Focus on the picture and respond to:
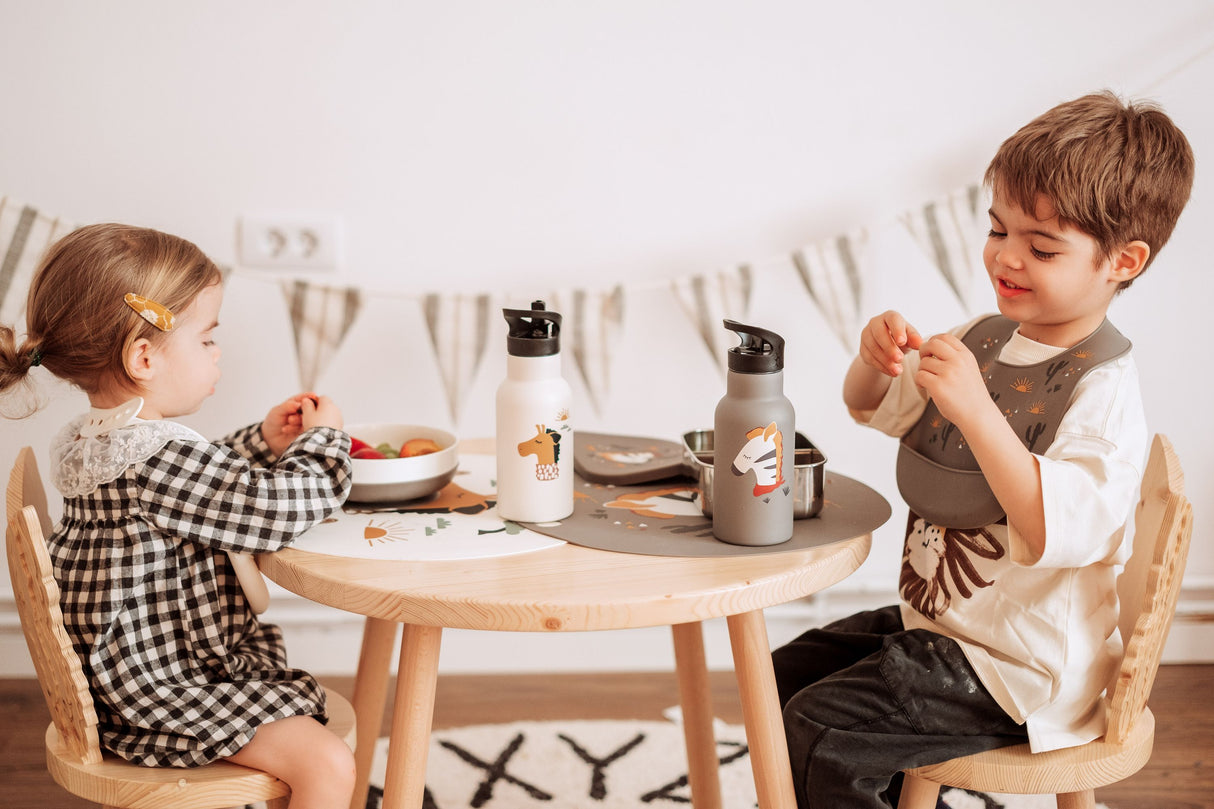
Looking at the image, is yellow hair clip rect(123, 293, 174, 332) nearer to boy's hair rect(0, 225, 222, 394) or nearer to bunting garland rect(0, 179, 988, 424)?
boy's hair rect(0, 225, 222, 394)

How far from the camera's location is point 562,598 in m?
0.98

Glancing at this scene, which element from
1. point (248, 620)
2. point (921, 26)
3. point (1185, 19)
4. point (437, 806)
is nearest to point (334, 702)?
point (248, 620)

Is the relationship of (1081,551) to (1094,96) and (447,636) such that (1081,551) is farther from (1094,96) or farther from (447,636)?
(447,636)

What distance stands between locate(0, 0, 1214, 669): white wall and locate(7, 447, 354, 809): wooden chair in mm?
966

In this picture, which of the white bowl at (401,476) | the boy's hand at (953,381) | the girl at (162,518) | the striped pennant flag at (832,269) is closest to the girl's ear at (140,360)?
the girl at (162,518)

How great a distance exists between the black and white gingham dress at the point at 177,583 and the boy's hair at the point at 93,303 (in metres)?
0.15

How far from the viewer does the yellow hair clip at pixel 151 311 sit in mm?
1189

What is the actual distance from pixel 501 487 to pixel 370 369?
947 millimetres

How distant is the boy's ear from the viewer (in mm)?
1196

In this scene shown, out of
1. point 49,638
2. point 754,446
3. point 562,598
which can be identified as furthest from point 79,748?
point 754,446

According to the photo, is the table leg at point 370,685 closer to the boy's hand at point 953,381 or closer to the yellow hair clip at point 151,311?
the yellow hair clip at point 151,311

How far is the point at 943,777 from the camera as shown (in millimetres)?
1124

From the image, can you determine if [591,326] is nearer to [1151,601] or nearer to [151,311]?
[151,311]

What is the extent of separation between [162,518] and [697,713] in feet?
2.61
